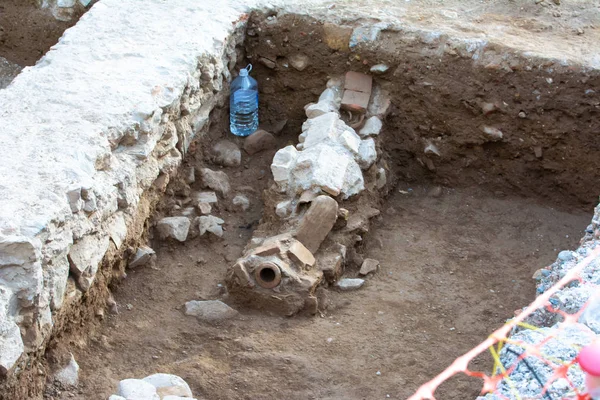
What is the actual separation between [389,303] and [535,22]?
2.68 m

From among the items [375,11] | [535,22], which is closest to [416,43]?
[375,11]

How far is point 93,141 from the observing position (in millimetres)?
4031

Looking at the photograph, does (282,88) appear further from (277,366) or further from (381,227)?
(277,366)

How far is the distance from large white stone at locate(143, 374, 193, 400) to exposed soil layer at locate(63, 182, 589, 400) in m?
0.19

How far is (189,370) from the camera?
12.5 feet

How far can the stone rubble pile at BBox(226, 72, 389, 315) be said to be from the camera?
14.3 feet

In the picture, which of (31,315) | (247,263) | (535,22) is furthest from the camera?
(535,22)

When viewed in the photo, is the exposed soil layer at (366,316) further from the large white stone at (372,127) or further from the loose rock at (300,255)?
the large white stone at (372,127)

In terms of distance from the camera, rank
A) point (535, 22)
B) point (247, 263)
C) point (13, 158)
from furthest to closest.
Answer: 1. point (535, 22)
2. point (247, 263)
3. point (13, 158)

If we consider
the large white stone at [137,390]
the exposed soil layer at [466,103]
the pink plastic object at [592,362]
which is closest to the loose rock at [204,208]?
the exposed soil layer at [466,103]

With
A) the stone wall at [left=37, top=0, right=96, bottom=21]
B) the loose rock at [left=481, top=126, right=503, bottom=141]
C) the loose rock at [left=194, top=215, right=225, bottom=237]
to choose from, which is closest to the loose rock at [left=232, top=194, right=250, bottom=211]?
the loose rock at [left=194, top=215, right=225, bottom=237]

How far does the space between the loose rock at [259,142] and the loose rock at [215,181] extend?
44 centimetres

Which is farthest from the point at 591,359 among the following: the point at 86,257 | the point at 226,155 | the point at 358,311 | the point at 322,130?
the point at 226,155

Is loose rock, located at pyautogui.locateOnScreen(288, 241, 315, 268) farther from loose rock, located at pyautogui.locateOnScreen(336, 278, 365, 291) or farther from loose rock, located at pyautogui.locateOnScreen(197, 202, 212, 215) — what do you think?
loose rock, located at pyautogui.locateOnScreen(197, 202, 212, 215)
